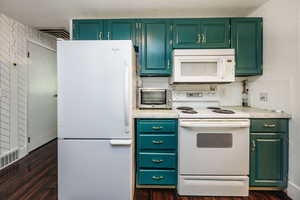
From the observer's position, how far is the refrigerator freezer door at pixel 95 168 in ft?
5.35

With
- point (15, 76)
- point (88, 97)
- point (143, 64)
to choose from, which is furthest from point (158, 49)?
point (15, 76)

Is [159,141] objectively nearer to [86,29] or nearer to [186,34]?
[186,34]

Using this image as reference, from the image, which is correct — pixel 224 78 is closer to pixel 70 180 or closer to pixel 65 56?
pixel 65 56

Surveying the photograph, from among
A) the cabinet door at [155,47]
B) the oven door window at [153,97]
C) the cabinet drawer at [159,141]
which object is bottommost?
the cabinet drawer at [159,141]

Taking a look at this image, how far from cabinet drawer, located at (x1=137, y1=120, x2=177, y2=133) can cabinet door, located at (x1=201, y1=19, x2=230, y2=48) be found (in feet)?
3.75

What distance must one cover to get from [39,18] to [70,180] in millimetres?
2371

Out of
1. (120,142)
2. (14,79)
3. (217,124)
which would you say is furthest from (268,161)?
(14,79)

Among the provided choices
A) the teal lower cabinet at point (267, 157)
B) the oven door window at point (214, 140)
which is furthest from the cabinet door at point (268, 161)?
the oven door window at point (214, 140)

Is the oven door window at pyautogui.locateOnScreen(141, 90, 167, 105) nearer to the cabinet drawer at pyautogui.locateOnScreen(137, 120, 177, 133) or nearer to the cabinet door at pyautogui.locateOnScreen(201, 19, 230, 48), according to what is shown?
the cabinet drawer at pyautogui.locateOnScreen(137, 120, 177, 133)

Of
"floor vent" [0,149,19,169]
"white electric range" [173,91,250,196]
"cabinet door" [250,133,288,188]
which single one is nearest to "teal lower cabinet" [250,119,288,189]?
"cabinet door" [250,133,288,188]

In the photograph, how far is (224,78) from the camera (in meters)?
2.08

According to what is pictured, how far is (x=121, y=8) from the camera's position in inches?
86.7

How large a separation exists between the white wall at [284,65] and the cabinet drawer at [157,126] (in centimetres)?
124

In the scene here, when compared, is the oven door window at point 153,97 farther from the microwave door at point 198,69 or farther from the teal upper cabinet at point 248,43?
the teal upper cabinet at point 248,43
